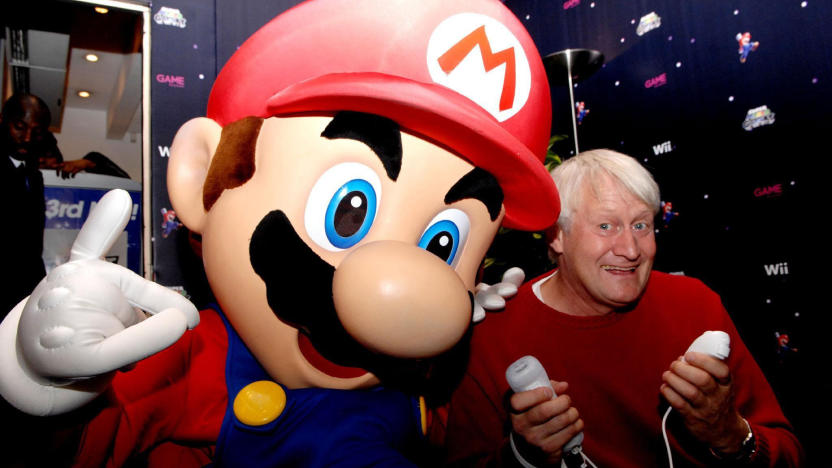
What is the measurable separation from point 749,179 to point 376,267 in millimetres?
2871

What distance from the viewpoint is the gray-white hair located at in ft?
4.67

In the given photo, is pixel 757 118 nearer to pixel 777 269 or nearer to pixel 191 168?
pixel 777 269

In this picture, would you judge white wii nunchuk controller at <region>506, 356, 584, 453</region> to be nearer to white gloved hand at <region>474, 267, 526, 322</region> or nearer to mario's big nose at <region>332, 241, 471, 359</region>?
white gloved hand at <region>474, 267, 526, 322</region>

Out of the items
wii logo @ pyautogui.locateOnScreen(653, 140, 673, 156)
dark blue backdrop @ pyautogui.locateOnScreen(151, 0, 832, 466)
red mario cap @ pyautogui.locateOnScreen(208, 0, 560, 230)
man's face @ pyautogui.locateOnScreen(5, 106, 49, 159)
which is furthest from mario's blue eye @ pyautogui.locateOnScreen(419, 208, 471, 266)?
wii logo @ pyautogui.locateOnScreen(653, 140, 673, 156)

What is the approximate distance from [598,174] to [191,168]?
3.59 ft

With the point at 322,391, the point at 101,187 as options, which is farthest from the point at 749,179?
the point at 101,187

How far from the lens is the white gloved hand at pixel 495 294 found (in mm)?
1172

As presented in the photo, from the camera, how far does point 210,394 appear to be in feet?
3.29

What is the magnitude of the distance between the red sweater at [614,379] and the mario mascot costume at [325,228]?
0.32 metres

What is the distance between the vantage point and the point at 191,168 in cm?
103

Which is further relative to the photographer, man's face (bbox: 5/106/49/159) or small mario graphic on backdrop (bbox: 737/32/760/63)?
small mario graphic on backdrop (bbox: 737/32/760/63)

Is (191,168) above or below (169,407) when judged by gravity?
above

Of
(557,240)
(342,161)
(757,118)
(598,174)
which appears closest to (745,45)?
(757,118)

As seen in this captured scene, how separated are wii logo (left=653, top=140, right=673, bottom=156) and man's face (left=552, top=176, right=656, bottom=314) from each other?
2.20 meters
